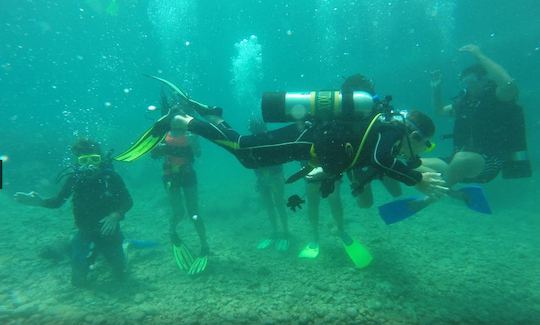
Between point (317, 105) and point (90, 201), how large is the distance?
4.58m

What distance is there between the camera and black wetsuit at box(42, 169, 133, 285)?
5.72 metres

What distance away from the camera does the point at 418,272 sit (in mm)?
5383

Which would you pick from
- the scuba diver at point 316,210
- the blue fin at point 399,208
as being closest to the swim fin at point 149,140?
the scuba diver at point 316,210

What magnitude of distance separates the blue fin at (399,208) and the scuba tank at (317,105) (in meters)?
2.03

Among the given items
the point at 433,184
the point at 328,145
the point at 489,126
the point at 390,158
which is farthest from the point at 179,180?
the point at 489,126

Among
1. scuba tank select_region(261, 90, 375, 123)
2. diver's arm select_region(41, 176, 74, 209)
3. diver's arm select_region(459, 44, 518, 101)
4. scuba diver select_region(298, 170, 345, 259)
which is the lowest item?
scuba diver select_region(298, 170, 345, 259)

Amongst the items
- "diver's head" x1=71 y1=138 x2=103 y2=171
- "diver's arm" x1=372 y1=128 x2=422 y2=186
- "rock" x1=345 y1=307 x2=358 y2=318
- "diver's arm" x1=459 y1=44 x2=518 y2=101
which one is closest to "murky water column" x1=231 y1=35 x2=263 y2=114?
"diver's head" x1=71 y1=138 x2=103 y2=171

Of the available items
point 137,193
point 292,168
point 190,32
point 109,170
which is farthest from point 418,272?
point 190,32

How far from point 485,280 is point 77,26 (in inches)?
3578

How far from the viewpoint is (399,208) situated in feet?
16.6

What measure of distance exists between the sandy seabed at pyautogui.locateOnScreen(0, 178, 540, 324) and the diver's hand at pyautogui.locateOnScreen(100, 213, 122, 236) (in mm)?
1085

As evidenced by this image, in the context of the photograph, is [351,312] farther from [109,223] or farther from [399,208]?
[109,223]

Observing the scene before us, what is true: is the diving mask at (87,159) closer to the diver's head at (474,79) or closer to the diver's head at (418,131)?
the diver's head at (418,131)

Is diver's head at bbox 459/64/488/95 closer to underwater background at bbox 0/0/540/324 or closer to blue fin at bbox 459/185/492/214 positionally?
blue fin at bbox 459/185/492/214
